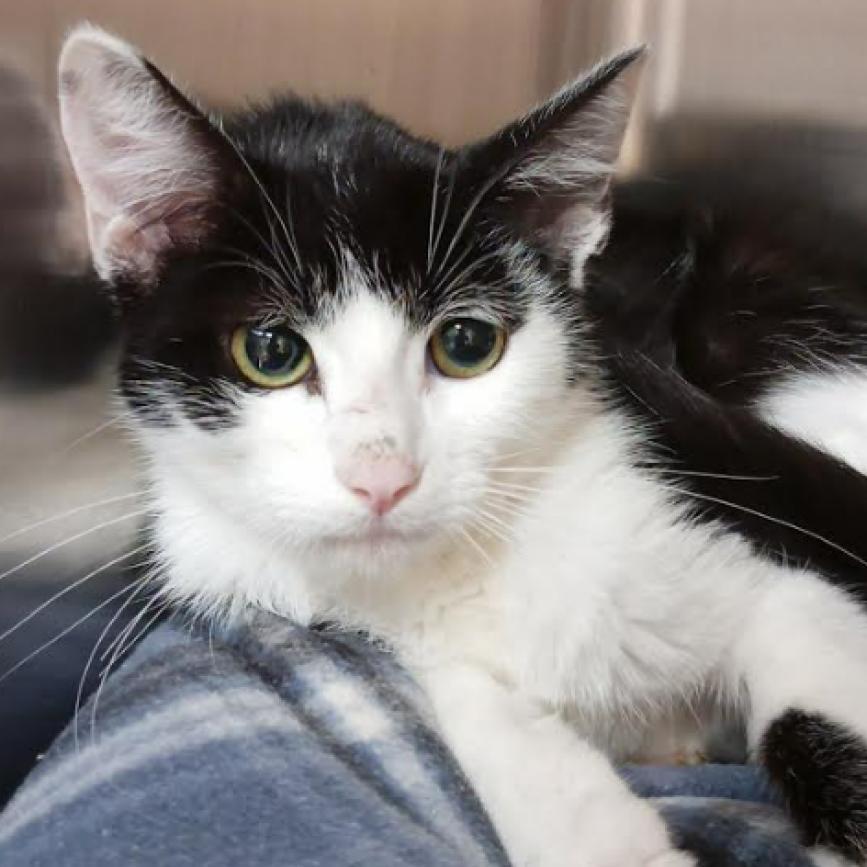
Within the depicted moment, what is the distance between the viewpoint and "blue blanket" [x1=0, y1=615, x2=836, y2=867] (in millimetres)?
937

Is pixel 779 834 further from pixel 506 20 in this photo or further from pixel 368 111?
pixel 506 20

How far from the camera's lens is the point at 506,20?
1.67 m

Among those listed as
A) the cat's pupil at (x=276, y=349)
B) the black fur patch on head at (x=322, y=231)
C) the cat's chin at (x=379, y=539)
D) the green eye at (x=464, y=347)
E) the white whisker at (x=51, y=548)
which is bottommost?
the white whisker at (x=51, y=548)

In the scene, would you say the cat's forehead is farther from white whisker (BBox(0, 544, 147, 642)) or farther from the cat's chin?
white whisker (BBox(0, 544, 147, 642))

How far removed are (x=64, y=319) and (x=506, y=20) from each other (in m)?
0.79

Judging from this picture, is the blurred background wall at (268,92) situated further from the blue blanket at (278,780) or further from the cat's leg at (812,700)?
the cat's leg at (812,700)

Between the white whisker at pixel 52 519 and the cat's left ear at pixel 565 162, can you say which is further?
the white whisker at pixel 52 519

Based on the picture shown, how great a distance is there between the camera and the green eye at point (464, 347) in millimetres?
999

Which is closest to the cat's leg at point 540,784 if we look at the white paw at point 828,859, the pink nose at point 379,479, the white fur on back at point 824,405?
the white paw at point 828,859

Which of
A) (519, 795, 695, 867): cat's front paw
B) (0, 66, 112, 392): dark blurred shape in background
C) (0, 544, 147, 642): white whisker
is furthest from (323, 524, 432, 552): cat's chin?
(0, 66, 112, 392): dark blurred shape in background

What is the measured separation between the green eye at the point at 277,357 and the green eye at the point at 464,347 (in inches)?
4.6

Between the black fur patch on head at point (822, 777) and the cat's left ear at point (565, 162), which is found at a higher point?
the cat's left ear at point (565, 162)

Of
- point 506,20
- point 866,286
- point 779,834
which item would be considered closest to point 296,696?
point 779,834

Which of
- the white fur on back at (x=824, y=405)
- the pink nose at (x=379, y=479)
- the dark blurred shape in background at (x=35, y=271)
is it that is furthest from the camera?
the white fur on back at (x=824, y=405)
